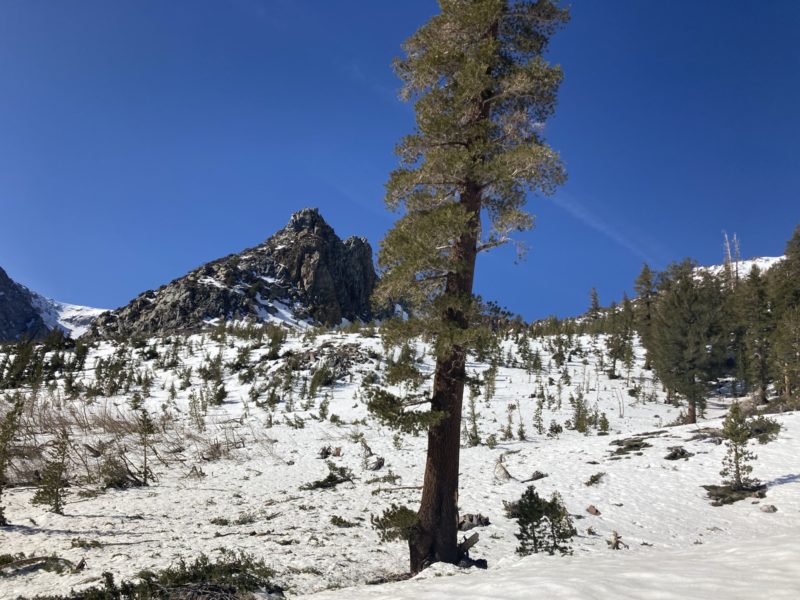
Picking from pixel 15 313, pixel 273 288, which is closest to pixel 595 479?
pixel 273 288

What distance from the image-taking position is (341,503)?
1218 cm

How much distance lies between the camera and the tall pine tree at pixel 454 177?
6676mm

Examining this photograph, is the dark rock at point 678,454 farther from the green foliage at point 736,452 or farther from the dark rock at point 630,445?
the green foliage at point 736,452

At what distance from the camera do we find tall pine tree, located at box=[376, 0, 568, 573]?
668 centimetres

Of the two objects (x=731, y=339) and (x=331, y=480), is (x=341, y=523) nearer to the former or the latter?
(x=331, y=480)

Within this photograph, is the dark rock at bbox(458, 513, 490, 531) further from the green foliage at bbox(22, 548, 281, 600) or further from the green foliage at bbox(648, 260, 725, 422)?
the green foliage at bbox(648, 260, 725, 422)

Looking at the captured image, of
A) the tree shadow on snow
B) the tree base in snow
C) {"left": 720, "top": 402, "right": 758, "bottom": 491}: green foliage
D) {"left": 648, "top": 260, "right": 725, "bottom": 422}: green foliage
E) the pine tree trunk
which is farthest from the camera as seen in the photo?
{"left": 648, "top": 260, "right": 725, "bottom": 422}: green foliage

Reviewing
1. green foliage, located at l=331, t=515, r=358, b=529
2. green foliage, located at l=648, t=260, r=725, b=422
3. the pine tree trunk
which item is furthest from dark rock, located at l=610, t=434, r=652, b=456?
the pine tree trunk

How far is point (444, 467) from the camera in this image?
22.4 ft

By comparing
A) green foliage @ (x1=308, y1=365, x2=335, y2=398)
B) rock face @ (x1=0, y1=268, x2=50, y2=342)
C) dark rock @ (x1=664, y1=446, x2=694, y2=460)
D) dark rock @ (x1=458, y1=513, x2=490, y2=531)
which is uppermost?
rock face @ (x1=0, y1=268, x2=50, y2=342)

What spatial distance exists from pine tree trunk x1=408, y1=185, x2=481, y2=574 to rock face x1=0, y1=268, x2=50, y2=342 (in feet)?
606

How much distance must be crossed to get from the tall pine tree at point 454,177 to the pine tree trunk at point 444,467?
0.6 inches

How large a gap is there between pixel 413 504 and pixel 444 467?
6.30 m

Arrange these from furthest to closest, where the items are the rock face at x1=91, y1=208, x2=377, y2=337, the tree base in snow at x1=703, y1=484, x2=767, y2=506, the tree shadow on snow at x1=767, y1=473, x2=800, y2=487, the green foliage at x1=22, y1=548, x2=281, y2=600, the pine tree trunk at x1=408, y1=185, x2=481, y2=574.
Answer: the rock face at x1=91, y1=208, x2=377, y2=337, the tree shadow on snow at x1=767, y1=473, x2=800, y2=487, the tree base in snow at x1=703, y1=484, x2=767, y2=506, the pine tree trunk at x1=408, y1=185, x2=481, y2=574, the green foliage at x1=22, y1=548, x2=281, y2=600
